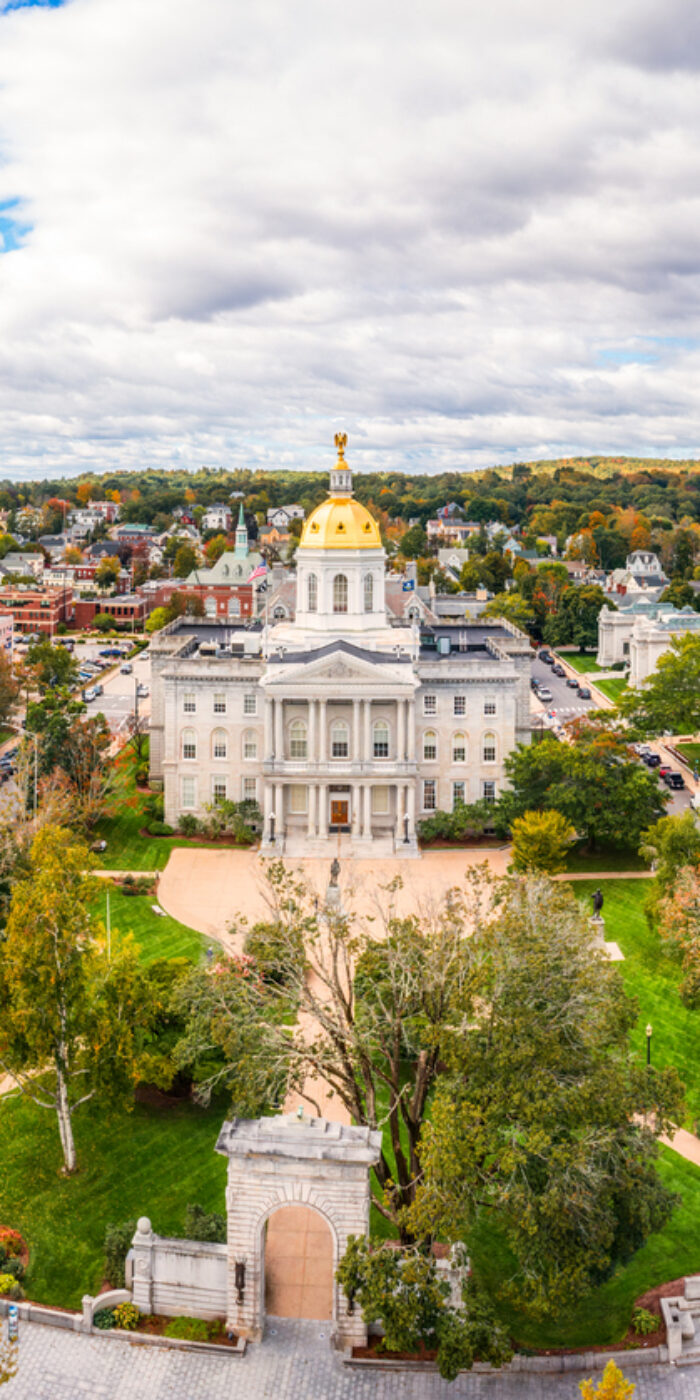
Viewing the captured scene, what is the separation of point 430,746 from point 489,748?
380 centimetres

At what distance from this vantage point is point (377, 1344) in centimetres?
2655

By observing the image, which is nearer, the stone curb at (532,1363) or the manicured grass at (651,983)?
the stone curb at (532,1363)

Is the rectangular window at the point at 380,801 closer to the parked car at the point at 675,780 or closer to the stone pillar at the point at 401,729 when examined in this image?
the stone pillar at the point at 401,729

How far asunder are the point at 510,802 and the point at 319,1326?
125 ft

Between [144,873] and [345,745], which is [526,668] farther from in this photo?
[144,873]

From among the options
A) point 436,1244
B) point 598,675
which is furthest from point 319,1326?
point 598,675

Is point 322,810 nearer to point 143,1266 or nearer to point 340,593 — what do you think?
point 340,593

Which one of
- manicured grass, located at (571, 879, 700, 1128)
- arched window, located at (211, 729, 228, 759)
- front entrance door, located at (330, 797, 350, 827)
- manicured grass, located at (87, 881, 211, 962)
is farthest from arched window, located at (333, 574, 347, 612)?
manicured grass, located at (571, 879, 700, 1128)

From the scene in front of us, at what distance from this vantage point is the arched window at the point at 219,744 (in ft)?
226

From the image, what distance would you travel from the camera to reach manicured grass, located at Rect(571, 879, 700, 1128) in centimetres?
4016

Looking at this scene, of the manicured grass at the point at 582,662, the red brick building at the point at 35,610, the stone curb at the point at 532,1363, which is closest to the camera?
the stone curb at the point at 532,1363

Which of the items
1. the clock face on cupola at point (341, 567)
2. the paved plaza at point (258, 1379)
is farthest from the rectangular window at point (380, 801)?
the paved plaza at point (258, 1379)

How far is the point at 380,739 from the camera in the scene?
66.7 metres

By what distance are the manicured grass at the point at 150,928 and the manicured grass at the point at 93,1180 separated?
11.2 m
